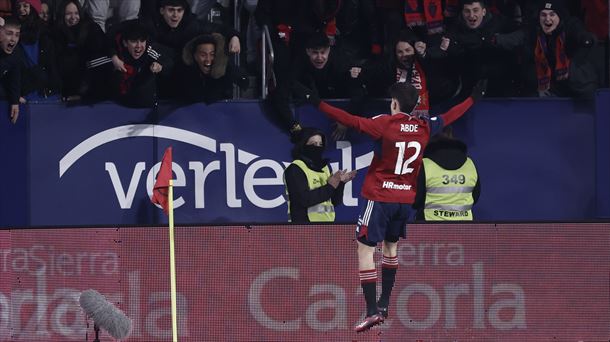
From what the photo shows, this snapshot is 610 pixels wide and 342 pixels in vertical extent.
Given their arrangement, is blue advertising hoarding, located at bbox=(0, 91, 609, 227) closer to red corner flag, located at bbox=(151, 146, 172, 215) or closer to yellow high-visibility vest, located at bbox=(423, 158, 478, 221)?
yellow high-visibility vest, located at bbox=(423, 158, 478, 221)

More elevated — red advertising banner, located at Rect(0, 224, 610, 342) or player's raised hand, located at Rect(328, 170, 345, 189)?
player's raised hand, located at Rect(328, 170, 345, 189)

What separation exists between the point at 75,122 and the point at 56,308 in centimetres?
407

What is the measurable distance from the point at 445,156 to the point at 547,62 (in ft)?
6.24

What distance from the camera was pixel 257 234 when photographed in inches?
525

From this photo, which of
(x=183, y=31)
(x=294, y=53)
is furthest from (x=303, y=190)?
(x=183, y=31)

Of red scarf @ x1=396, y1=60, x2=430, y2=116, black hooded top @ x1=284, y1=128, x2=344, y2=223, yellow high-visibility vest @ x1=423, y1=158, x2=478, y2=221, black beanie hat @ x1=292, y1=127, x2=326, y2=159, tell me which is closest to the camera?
black hooded top @ x1=284, y1=128, x2=344, y2=223

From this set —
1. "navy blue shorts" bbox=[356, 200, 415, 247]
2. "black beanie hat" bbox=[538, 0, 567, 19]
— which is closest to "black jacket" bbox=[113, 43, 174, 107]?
"black beanie hat" bbox=[538, 0, 567, 19]

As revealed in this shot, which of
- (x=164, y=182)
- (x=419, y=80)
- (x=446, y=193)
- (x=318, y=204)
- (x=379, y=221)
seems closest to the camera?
(x=379, y=221)

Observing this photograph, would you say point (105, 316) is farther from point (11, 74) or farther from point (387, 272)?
point (11, 74)

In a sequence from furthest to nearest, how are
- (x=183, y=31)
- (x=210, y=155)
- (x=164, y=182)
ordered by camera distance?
(x=210, y=155) → (x=183, y=31) → (x=164, y=182)

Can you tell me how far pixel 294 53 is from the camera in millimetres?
16719

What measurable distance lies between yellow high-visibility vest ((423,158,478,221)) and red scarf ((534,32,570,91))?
73.6 inches

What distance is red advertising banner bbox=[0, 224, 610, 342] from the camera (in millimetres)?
13289

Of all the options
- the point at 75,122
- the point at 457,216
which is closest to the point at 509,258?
the point at 457,216
